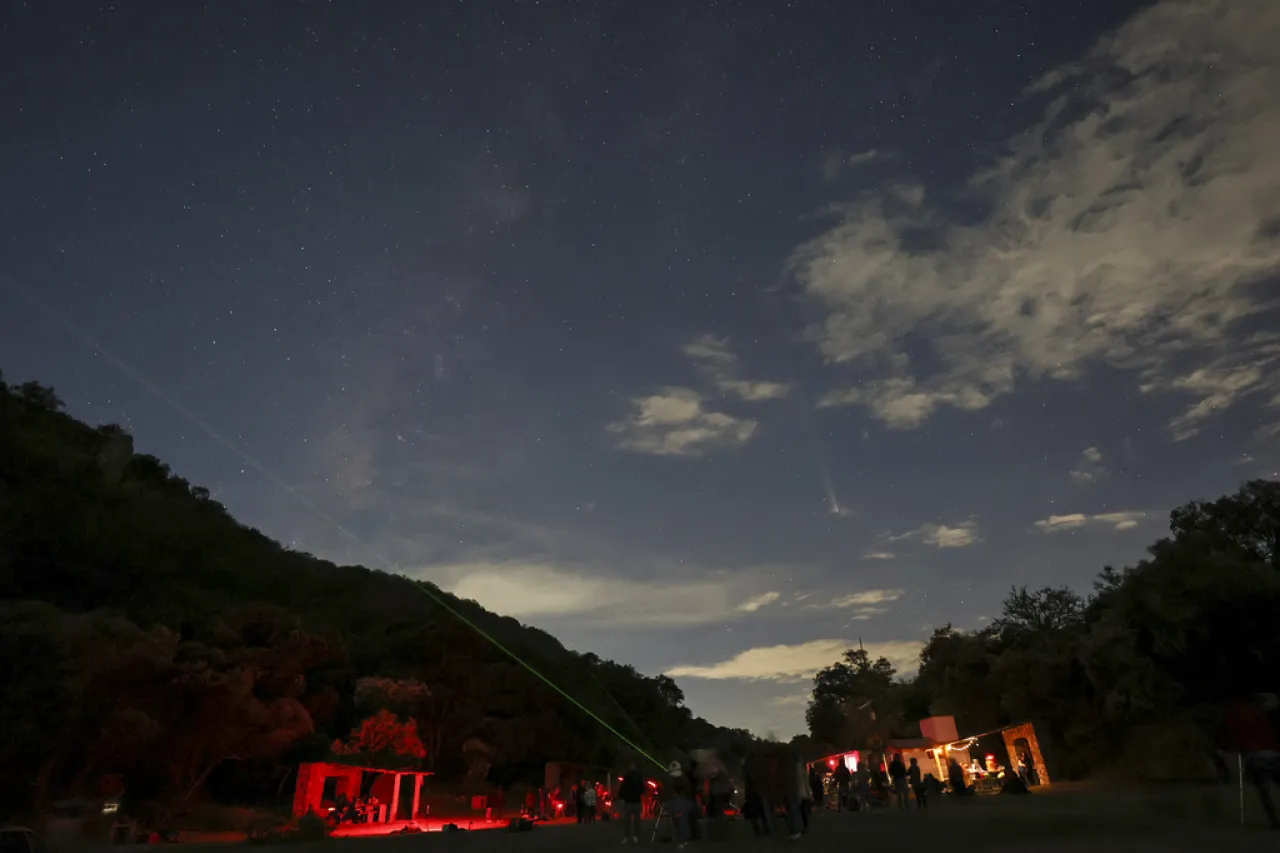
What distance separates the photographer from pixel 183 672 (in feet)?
105

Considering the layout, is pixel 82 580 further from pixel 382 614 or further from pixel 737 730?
pixel 737 730

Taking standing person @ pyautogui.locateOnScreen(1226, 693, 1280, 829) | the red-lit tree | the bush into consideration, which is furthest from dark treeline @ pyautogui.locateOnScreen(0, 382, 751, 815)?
standing person @ pyautogui.locateOnScreen(1226, 693, 1280, 829)

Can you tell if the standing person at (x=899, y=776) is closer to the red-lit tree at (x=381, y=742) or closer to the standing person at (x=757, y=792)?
the standing person at (x=757, y=792)

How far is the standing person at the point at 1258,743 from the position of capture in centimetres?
970

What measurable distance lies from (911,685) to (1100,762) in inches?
842

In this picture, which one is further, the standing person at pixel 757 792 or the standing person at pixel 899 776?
the standing person at pixel 899 776

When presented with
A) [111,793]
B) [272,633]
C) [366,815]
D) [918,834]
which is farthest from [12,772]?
[918,834]

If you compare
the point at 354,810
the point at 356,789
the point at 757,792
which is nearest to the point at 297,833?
the point at 354,810

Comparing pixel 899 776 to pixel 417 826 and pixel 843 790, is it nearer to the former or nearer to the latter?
pixel 843 790

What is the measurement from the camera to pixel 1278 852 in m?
7.60

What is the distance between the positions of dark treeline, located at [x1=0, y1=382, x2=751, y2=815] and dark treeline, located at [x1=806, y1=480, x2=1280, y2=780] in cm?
1481

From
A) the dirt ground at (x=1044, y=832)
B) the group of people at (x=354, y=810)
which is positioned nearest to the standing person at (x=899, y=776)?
the dirt ground at (x=1044, y=832)

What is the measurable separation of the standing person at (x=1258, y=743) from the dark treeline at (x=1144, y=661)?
5.59 m

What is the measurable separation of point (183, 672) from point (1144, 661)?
119 ft
